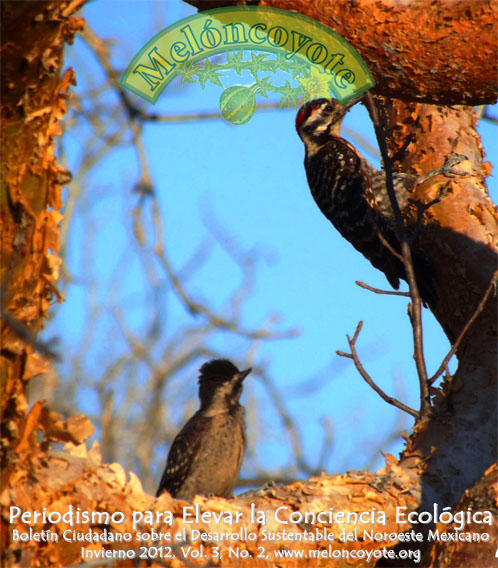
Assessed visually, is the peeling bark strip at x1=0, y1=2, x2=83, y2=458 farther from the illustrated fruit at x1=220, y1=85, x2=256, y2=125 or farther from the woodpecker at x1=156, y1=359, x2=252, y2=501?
the woodpecker at x1=156, y1=359, x2=252, y2=501

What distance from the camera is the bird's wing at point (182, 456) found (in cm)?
499

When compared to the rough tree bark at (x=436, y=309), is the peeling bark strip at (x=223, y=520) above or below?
below

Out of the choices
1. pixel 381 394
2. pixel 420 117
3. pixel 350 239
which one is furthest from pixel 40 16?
pixel 350 239

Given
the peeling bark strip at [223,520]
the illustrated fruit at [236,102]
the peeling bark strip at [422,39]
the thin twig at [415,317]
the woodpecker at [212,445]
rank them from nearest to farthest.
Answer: the peeling bark strip at [223,520], the peeling bark strip at [422,39], the thin twig at [415,317], the illustrated fruit at [236,102], the woodpecker at [212,445]

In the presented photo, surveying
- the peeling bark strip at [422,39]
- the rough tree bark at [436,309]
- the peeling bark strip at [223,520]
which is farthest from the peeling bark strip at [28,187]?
the peeling bark strip at [422,39]

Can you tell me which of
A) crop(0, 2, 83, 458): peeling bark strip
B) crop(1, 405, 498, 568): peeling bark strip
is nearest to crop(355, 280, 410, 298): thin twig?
crop(1, 405, 498, 568): peeling bark strip

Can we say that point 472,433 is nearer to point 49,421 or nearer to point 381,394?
point 381,394

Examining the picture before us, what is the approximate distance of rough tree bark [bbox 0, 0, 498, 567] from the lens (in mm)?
1956

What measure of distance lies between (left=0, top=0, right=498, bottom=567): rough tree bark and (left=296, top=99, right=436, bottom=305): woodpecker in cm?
44

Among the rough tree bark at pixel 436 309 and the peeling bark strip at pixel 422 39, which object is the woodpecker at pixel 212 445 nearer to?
the rough tree bark at pixel 436 309

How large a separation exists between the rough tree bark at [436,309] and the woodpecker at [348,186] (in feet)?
1.46

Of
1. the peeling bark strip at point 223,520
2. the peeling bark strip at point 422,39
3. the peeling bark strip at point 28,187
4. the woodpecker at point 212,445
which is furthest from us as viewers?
the woodpecker at point 212,445

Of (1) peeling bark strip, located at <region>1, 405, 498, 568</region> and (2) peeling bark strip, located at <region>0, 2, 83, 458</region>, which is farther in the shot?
(1) peeling bark strip, located at <region>1, 405, 498, 568</region>

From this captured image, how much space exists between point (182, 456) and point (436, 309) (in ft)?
6.62
